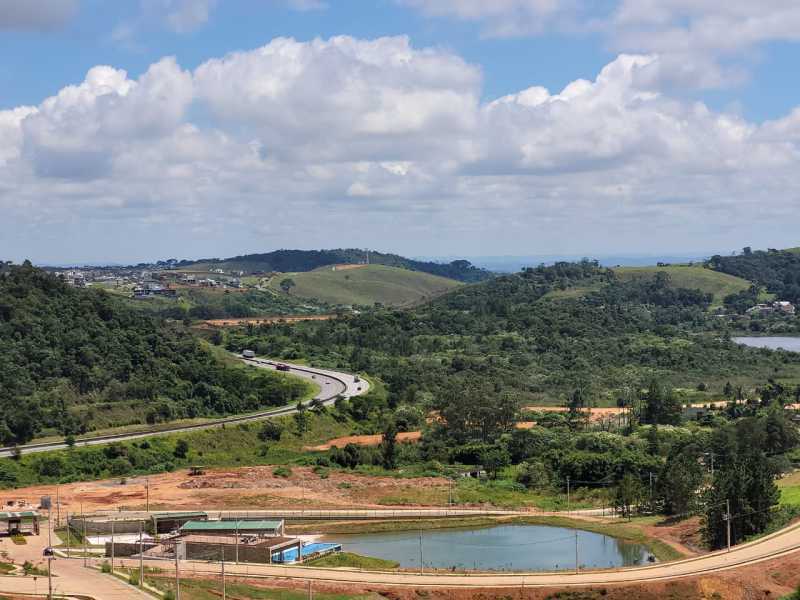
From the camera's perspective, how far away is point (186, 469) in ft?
294

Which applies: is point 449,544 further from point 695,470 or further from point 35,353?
point 35,353

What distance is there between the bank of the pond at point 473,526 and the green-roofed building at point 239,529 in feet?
17.2

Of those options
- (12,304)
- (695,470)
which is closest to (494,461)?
(695,470)

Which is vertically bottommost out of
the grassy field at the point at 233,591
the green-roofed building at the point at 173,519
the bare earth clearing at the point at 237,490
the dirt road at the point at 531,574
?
the bare earth clearing at the point at 237,490

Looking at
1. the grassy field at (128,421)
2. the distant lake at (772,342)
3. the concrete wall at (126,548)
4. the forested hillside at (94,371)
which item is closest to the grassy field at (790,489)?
the concrete wall at (126,548)

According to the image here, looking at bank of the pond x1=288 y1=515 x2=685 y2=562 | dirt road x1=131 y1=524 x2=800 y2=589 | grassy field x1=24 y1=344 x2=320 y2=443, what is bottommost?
bank of the pond x1=288 y1=515 x2=685 y2=562

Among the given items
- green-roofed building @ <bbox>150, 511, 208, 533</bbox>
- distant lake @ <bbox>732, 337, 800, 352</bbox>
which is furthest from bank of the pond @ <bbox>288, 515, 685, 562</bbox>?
distant lake @ <bbox>732, 337, 800, 352</bbox>

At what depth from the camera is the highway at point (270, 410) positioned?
91269mm

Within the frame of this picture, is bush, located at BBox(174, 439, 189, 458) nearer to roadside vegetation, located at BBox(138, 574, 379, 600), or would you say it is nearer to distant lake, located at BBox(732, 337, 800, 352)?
roadside vegetation, located at BBox(138, 574, 379, 600)

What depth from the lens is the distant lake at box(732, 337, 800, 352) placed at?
18214 centimetres

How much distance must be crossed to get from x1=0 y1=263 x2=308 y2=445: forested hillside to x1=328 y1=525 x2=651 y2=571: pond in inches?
1659

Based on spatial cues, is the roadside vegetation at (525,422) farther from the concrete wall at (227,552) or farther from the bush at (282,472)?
the concrete wall at (227,552)

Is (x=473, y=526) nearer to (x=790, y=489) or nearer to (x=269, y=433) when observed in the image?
(x=790, y=489)

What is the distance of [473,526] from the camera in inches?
2840
